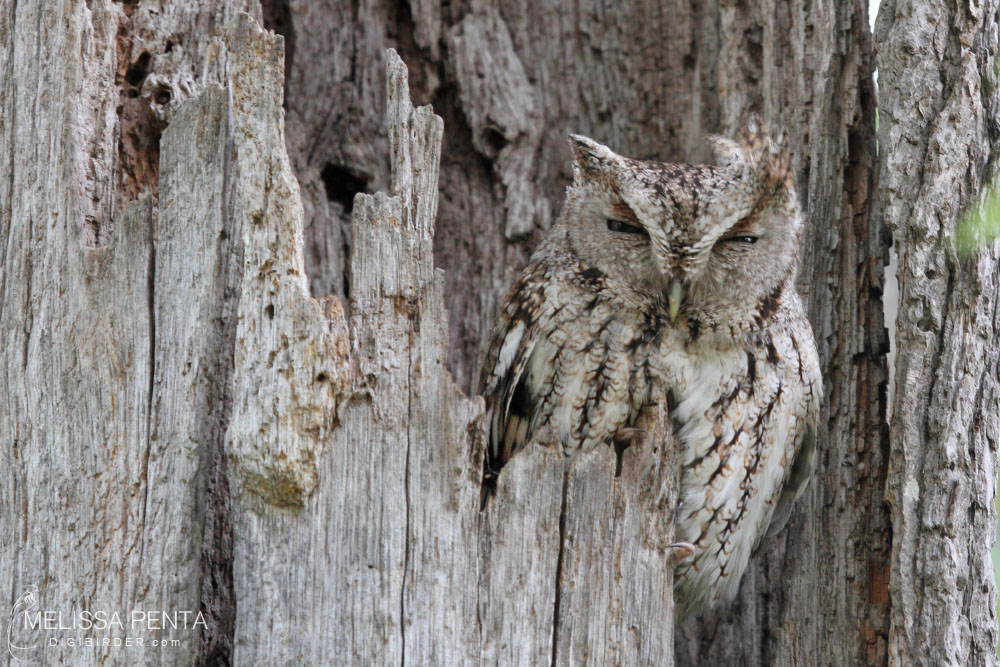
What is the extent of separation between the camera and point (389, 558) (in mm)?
2094

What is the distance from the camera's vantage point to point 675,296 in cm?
241

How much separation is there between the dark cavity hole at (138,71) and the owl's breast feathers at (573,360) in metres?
1.13

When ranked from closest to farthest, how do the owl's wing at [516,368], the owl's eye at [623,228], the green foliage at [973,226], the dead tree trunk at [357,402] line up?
1. the dead tree trunk at [357,402]
2. the green foliage at [973,226]
3. the owl's eye at [623,228]
4. the owl's wing at [516,368]

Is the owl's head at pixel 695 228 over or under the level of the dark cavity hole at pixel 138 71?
under

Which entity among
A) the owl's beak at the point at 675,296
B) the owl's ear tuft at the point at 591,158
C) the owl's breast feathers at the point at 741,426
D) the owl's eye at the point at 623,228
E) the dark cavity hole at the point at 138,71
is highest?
the dark cavity hole at the point at 138,71

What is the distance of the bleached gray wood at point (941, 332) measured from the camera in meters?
2.29

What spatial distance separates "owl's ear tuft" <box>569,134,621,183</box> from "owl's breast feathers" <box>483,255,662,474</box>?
25 cm

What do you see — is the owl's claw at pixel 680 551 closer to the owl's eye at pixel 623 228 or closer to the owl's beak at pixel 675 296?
the owl's beak at pixel 675 296

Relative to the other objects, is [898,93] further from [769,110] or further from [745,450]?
[745,450]

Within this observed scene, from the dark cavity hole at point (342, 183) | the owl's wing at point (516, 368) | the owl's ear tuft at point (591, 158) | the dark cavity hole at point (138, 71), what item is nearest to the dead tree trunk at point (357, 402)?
the dark cavity hole at point (138, 71)

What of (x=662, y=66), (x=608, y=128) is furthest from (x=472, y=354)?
(x=662, y=66)

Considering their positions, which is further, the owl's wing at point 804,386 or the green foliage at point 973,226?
the owl's wing at point 804,386

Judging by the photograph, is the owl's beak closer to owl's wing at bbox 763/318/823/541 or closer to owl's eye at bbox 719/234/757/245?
owl's eye at bbox 719/234/757/245

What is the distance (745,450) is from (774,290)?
43cm
